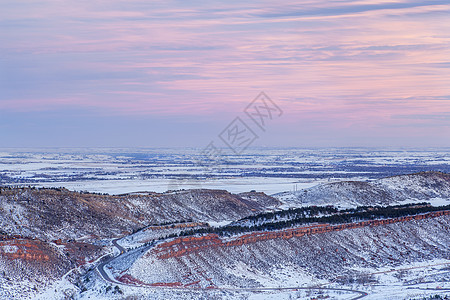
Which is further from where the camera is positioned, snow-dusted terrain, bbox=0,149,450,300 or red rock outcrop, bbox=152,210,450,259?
red rock outcrop, bbox=152,210,450,259

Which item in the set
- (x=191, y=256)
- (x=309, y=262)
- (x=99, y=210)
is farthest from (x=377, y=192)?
(x=191, y=256)

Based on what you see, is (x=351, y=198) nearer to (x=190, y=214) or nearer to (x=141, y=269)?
(x=190, y=214)

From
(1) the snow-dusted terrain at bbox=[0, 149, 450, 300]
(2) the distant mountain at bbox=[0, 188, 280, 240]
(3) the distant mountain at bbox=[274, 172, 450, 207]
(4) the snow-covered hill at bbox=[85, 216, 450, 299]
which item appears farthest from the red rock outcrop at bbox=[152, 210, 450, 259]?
(3) the distant mountain at bbox=[274, 172, 450, 207]

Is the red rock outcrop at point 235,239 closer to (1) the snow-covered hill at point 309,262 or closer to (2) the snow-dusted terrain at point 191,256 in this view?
(2) the snow-dusted terrain at point 191,256

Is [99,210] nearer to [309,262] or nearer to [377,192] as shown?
[309,262]

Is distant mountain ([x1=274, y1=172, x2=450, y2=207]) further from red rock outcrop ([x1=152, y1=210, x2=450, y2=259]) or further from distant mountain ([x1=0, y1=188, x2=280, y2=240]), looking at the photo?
red rock outcrop ([x1=152, y1=210, x2=450, y2=259])

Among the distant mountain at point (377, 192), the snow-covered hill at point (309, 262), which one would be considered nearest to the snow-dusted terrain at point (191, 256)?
the snow-covered hill at point (309, 262)

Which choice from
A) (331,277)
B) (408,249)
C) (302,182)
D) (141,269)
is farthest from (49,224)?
(302,182)
